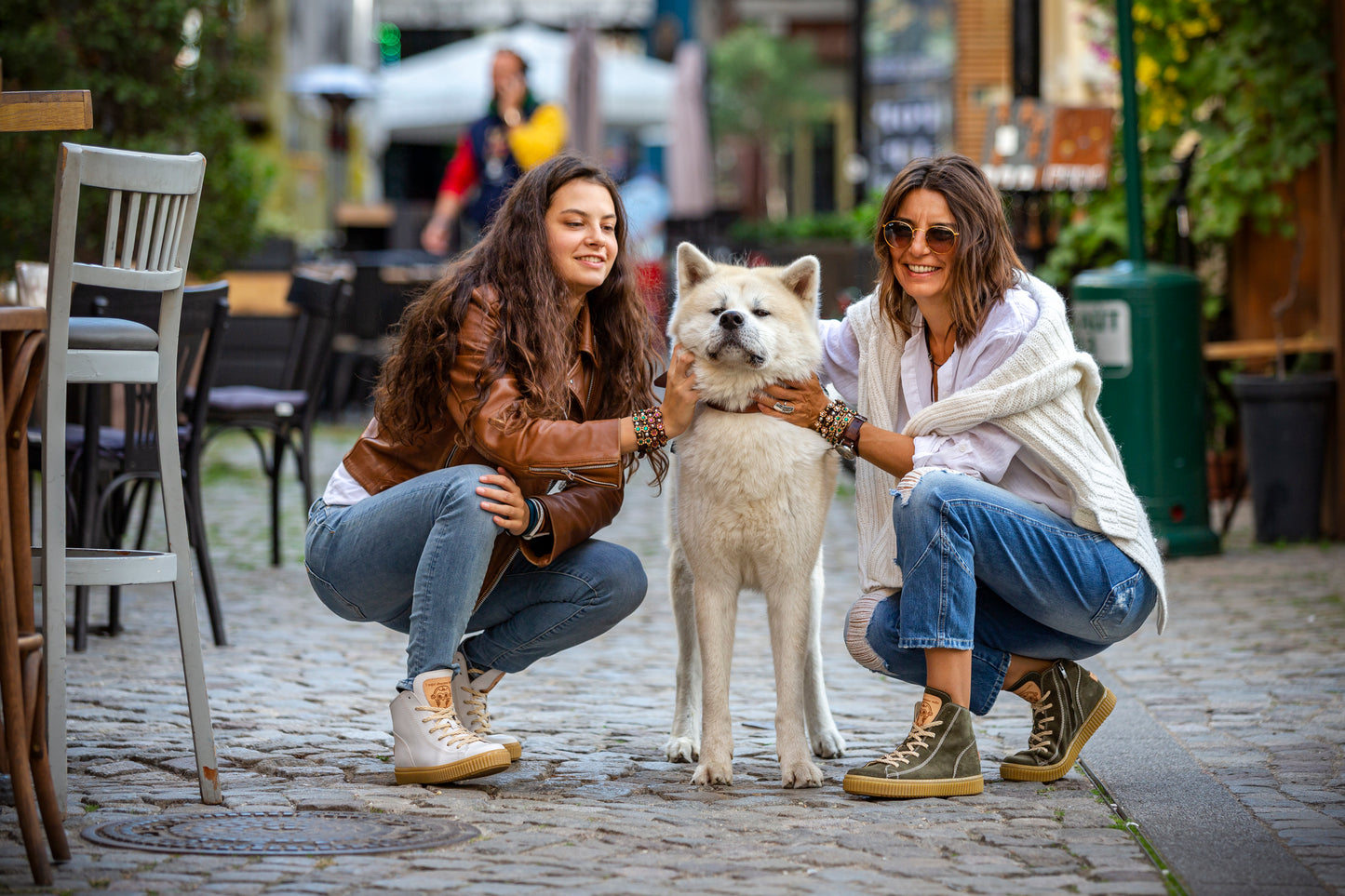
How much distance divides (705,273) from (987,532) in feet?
3.16

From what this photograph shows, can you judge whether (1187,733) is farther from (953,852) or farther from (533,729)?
(533,729)

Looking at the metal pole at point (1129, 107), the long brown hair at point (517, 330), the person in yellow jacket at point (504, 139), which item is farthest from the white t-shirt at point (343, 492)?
the person in yellow jacket at point (504, 139)

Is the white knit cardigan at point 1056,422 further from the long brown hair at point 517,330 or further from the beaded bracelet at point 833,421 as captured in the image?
the long brown hair at point 517,330

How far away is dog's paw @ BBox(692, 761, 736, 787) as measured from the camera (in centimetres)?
363

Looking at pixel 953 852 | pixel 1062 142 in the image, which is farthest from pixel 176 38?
pixel 953 852

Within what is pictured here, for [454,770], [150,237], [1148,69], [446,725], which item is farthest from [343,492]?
[1148,69]

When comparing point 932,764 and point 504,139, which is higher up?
point 504,139

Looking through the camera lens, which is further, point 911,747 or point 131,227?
point 911,747

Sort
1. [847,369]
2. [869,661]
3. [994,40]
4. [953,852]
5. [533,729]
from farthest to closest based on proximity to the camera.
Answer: [994,40] < [533,729] < [847,369] < [869,661] < [953,852]

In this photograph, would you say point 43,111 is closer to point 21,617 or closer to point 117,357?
point 117,357

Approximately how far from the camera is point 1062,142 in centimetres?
882

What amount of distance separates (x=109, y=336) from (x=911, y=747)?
2.05m

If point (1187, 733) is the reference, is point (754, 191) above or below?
above

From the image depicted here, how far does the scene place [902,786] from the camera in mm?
3486
